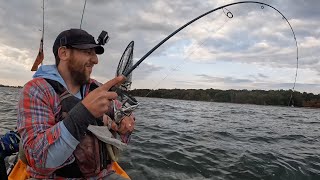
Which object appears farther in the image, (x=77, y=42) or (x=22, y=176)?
(x=22, y=176)

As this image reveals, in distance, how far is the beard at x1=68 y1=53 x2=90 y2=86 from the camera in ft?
11.2

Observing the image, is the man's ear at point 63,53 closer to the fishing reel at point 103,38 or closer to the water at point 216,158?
the fishing reel at point 103,38

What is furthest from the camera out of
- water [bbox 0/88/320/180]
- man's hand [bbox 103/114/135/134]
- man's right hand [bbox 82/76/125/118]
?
water [bbox 0/88/320/180]

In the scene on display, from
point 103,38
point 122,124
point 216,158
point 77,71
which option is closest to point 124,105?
point 122,124

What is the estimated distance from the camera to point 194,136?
13.2 meters

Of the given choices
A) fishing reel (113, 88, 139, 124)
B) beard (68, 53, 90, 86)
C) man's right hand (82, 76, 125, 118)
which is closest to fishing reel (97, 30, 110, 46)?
beard (68, 53, 90, 86)

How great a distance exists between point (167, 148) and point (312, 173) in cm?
431

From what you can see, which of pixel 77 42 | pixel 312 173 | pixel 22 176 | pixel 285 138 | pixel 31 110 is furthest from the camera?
pixel 285 138

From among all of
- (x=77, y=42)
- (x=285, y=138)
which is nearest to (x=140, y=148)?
(x=77, y=42)

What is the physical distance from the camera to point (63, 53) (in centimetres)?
340

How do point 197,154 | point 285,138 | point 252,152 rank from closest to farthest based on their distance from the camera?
point 197,154 < point 252,152 < point 285,138

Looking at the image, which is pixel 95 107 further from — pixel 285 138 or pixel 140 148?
pixel 285 138

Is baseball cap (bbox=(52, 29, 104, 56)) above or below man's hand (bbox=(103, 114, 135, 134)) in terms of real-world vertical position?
above

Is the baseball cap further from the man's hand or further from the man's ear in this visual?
the man's hand
